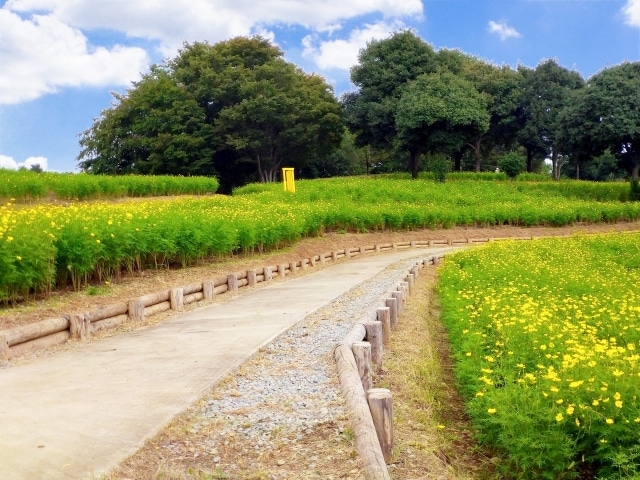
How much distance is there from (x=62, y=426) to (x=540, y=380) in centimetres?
422

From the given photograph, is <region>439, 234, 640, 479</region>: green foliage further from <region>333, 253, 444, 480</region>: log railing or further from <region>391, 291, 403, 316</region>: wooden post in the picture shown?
<region>333, 253, 444, 480</region>: log railing

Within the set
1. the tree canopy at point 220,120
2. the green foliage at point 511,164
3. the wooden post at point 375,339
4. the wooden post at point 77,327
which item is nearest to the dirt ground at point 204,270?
the wooden post at point 77,327

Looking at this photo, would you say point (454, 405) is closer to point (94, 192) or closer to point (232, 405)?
Answer: point (232, 405)

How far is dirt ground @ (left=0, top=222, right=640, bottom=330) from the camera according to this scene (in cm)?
909

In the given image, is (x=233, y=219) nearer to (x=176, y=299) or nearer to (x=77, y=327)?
(x=176, y=299)

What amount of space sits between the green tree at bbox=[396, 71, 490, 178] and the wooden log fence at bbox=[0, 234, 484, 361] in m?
27.9

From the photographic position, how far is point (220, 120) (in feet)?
147

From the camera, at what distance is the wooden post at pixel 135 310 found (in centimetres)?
935

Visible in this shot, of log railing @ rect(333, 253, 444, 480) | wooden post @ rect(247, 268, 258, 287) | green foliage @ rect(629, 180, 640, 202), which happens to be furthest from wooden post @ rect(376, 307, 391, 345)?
green foliage @ rect(629, 180, 640, 202)

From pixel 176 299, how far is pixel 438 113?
109 feet

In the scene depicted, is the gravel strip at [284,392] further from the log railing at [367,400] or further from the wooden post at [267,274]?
the wooden post at [267,274]

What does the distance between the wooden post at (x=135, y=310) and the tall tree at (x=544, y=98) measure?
46.0 meters

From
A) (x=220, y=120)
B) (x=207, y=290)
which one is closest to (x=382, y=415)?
(x=207, y=290)

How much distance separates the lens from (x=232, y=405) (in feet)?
18.5
